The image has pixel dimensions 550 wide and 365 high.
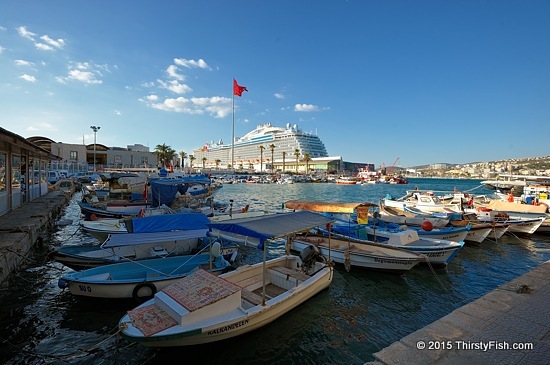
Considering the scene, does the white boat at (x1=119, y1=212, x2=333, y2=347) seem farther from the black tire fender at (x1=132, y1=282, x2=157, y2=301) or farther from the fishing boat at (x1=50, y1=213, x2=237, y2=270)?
the fishing boat at (x1=50, y1=213, x2=237, y2=270)

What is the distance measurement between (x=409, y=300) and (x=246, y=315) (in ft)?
20.2

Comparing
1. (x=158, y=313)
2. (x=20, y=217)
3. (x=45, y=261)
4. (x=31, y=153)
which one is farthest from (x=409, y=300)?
(x=31, y=153)

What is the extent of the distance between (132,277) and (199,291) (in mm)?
4391

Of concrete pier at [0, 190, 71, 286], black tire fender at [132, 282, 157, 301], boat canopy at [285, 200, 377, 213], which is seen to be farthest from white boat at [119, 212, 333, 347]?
concrete pier at [0, 190, 71, 286]

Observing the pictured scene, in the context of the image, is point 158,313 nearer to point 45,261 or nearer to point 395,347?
point 395,347

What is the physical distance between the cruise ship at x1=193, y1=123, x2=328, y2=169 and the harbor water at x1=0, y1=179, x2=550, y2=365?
11966cm

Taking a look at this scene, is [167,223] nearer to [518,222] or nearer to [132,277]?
[132,277]

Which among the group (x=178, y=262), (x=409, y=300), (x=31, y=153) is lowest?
(x=409, y=300)

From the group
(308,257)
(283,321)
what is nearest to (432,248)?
(308,257)

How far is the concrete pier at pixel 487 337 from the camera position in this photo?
14.5 ft

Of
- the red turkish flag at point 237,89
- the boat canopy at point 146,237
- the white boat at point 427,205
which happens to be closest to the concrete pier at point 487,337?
the boat canopy at point 146,237

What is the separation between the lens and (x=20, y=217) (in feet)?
51.0

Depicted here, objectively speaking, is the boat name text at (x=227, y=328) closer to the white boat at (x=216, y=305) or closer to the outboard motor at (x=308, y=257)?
the white boat at (x=216, y=305)

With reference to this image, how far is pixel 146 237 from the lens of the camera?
374 inches
